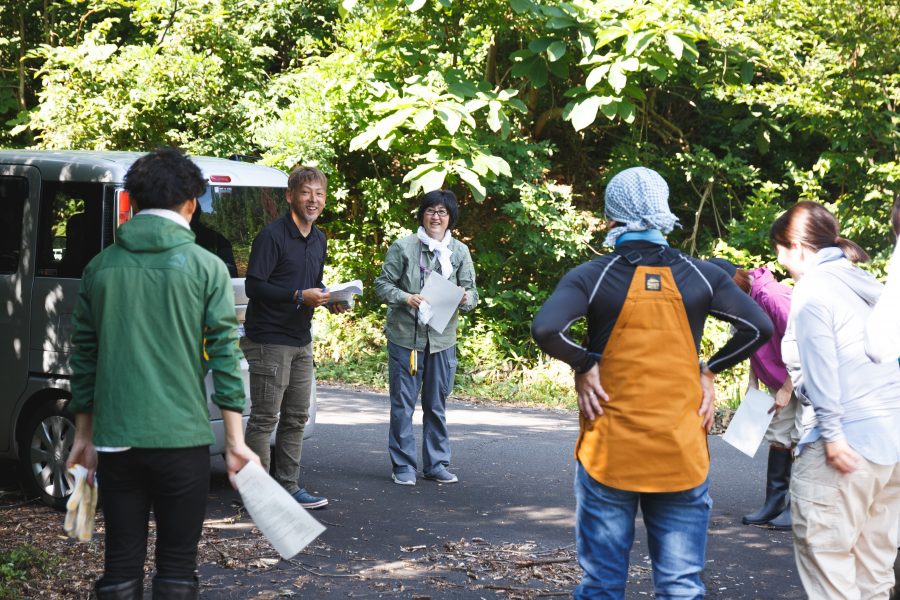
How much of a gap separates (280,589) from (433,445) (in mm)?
2810

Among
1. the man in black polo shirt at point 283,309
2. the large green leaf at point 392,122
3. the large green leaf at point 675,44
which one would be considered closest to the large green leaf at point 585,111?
the large green leaf at point 675,44

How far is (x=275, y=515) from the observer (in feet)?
12.6

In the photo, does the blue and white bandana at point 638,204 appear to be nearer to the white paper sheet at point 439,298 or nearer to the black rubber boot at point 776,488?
the black rubber boot at point 776,488

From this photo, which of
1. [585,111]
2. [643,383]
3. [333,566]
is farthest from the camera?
[585,111]

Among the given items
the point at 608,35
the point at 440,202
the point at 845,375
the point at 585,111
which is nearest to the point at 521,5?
the point at 440,202

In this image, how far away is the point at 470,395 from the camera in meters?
13.5

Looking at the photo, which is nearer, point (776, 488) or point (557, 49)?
point (776, 488)

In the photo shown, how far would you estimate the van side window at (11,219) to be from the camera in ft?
22.7

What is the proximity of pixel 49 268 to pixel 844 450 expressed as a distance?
5.02 meters

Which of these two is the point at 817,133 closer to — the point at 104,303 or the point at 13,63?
the point at 104,303

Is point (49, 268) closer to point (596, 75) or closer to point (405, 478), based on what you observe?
point (405, 478)

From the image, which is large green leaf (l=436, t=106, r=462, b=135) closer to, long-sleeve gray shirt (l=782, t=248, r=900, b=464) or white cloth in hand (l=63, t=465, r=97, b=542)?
long-sleeve gray shirt (l=782, t=248, r=900, b=464)

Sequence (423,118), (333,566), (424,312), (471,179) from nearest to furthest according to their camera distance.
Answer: (333,566)
(424,312)
(423,118)
(471,179)

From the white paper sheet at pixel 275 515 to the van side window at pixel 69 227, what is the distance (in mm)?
3320
